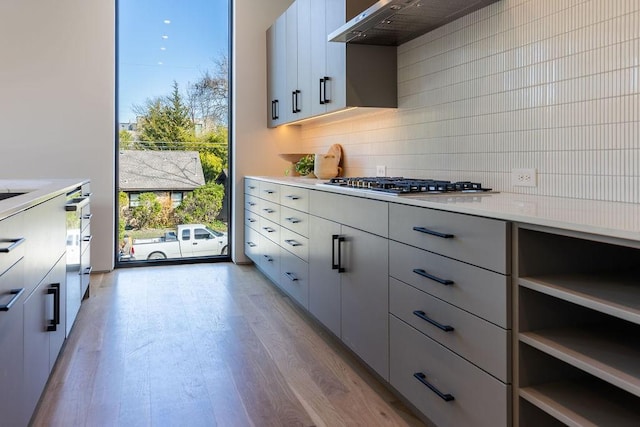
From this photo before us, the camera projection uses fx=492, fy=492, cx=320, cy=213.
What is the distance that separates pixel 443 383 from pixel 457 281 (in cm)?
35

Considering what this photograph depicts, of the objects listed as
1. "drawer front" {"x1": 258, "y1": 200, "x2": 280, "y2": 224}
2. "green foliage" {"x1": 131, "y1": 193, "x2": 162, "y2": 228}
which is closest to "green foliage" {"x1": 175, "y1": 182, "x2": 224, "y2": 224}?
"green foliage" {"x1": 131, "y1": 193, "x2": 162, "y2": 228}

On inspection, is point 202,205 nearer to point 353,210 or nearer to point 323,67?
point 323,67

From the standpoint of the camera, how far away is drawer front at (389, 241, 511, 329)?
1351 mm

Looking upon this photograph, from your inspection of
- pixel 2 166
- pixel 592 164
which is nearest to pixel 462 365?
pixel 592 164

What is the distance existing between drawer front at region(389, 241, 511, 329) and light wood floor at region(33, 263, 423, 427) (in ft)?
1.88

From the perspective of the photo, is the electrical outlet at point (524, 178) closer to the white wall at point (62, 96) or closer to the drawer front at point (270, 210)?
the drawer front at point (270, 210)

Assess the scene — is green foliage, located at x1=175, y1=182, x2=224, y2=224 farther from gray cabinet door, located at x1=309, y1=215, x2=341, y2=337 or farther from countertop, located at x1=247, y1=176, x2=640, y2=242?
countertop, located at x1=247, y1=176, x2=640, y2=242

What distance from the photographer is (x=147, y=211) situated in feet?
15.8

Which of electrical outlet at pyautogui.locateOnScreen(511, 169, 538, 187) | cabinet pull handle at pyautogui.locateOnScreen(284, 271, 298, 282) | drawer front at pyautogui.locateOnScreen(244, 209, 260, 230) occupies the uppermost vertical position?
electrical outlet at pyautogui.locateOnScreen(511, 169, 538, 187)

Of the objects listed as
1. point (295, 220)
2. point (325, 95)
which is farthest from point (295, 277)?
point (325, 95)

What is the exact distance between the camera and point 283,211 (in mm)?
3518

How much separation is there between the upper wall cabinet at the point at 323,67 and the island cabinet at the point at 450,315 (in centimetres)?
133

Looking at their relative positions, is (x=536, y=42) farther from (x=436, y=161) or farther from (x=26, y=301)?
(x=26, y=301)

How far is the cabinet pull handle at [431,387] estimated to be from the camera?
5.13ft
